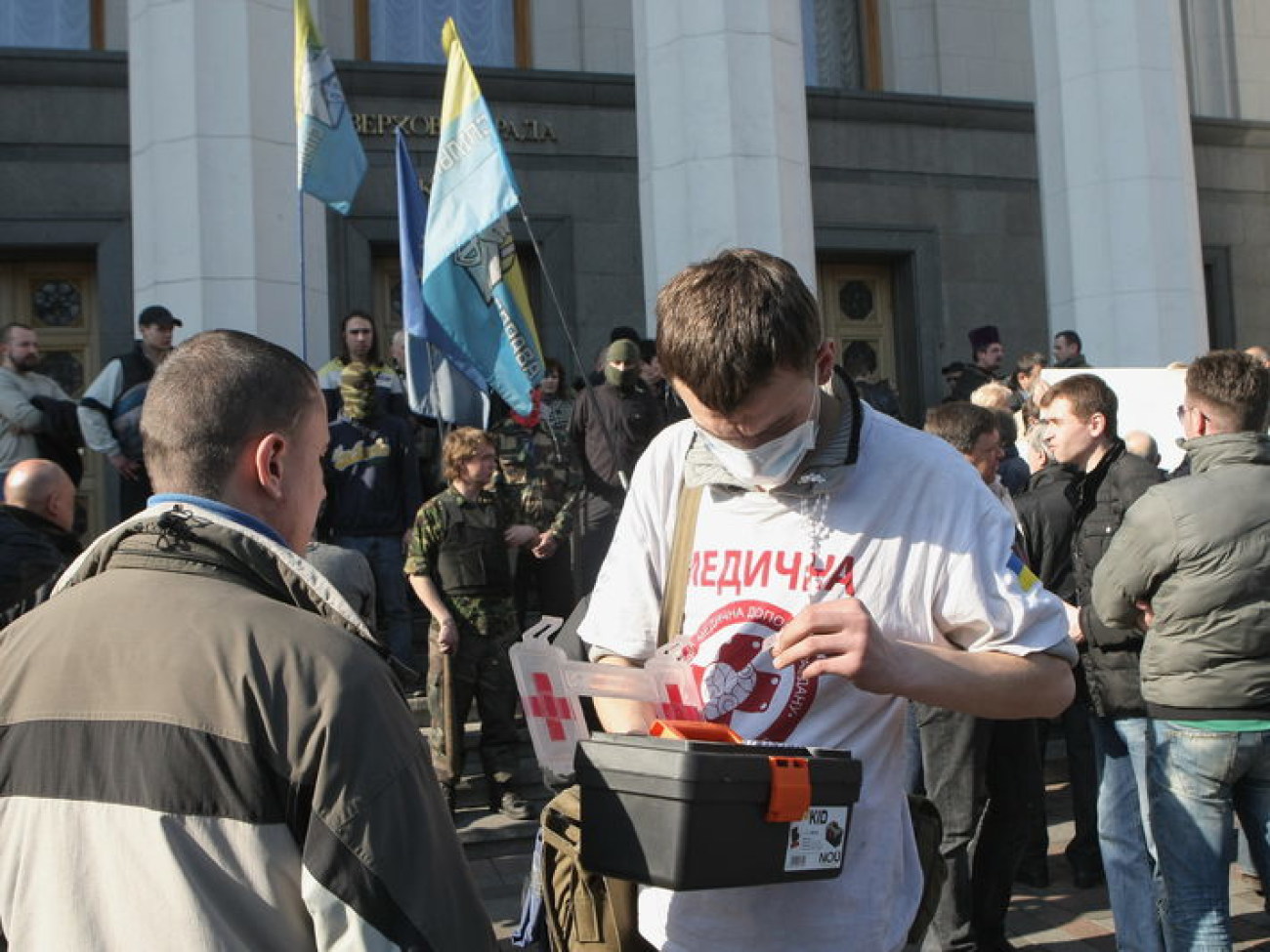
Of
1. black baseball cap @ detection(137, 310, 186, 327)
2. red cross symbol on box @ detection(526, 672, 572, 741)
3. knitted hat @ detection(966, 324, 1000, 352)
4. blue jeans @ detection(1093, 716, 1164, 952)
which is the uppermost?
knitted hat @ detection(966, 324, 1000, 352)

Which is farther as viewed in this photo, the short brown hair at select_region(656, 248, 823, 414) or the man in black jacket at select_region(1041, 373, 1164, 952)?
the man in black jacket at select_region(1041, 373, 1164, 952)

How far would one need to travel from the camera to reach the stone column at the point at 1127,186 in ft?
37.0

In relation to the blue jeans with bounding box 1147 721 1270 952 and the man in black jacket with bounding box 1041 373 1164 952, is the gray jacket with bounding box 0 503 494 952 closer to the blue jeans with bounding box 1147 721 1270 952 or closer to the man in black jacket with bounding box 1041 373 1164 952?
the blue jeans with bounding box 1147 721 1270 952

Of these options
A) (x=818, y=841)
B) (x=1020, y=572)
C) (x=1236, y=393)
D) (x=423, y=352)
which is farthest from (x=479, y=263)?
(x=818, y=841)

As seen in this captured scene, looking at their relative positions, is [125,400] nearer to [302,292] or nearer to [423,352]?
[302,292]

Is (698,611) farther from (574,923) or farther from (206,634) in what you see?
(206,634)

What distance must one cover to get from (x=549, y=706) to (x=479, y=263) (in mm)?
6060

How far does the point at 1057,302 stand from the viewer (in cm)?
1188

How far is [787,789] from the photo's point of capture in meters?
2.01

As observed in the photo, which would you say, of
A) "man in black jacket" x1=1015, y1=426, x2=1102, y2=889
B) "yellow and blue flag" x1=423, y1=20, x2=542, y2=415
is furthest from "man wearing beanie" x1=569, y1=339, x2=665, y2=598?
"man in black jacket" x1=1015, y1=426, x2=1102, y2=889

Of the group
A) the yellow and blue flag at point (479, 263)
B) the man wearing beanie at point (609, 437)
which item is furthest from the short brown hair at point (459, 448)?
the man wearing beanie at point (609, 437)

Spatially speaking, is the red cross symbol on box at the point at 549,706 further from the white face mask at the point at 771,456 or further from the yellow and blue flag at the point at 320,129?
the yellow and blue flag at the point at 320,129

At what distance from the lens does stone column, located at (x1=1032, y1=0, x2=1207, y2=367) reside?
1127 centimetres

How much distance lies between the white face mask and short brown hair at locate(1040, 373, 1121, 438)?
10.7ft
